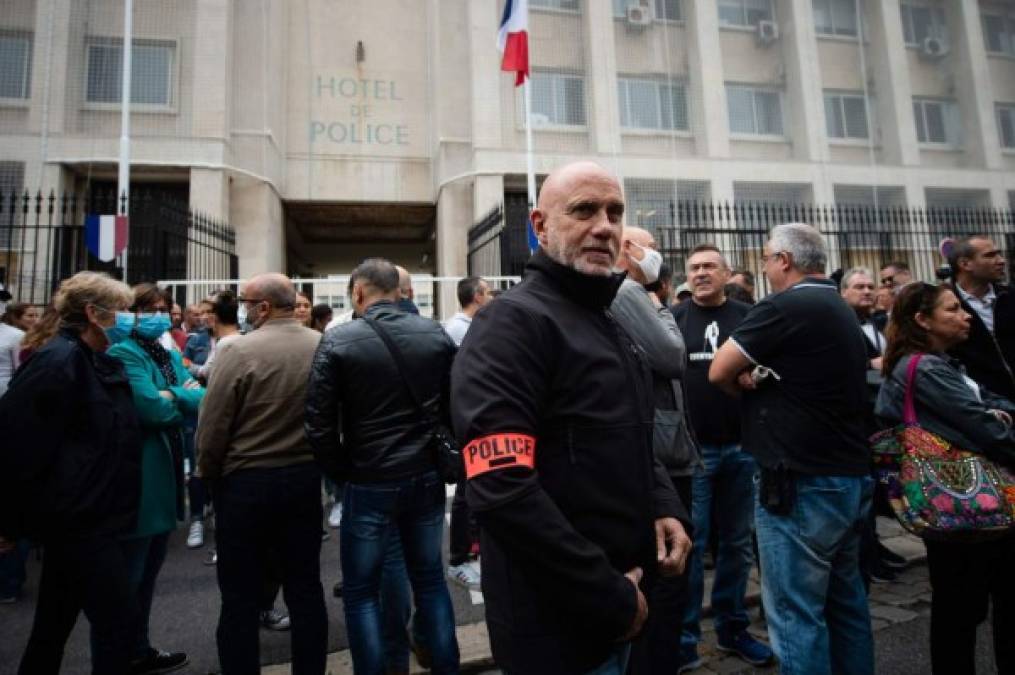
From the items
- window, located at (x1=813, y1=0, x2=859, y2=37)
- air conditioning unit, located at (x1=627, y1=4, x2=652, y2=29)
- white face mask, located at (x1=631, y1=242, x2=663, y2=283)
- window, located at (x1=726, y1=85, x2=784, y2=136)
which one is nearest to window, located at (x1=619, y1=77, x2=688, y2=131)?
air conditioning unit, located at (x1=627, y1=4, x2=652, y2=29)

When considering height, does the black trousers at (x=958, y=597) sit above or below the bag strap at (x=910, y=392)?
below

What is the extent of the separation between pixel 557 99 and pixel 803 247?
15.4 metres

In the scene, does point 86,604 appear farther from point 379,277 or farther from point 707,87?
point 707,87

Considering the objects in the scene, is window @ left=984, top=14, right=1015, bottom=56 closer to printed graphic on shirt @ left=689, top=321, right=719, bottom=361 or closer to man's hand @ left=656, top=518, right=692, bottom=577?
printed graphic on shirt @ left=689, top=321, right=719, bottom=361

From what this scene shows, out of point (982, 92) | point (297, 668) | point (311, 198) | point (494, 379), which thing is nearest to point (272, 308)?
point (297, 668)

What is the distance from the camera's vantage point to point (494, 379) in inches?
54.3

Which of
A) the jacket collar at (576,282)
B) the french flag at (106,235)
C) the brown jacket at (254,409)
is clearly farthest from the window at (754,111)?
the jacket collar at (576,282)

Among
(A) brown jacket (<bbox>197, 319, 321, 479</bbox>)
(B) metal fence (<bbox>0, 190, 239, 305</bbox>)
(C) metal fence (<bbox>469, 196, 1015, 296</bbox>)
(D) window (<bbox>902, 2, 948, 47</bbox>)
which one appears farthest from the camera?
(D) window (<bbox>902, 2, 948, 47</bbox>)

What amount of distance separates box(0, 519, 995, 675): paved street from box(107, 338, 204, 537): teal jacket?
3.35ft

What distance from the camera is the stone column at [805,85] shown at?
58.0 ft

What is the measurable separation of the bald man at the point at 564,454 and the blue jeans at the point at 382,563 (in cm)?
150

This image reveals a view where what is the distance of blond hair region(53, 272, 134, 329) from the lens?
279 centimetres

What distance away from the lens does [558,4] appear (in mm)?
17094

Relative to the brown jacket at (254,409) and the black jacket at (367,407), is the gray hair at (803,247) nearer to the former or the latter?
the black jacket at (367,407)
